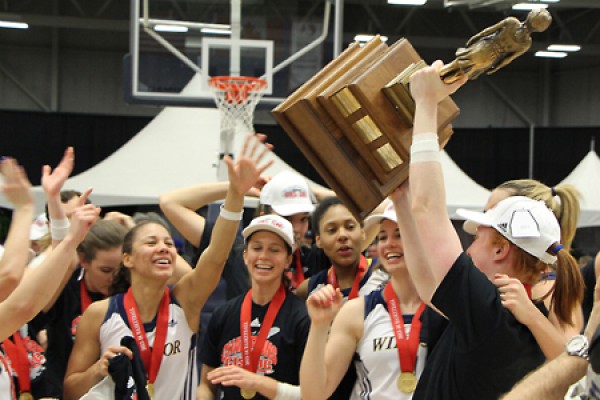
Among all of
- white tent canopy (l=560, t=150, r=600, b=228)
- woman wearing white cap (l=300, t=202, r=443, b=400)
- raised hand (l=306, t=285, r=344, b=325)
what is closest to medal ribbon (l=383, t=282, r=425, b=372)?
woman wearing white cap (l=300, t=202, r=443, b=400)

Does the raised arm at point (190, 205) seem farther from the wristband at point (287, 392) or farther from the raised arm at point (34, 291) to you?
the raised arm at point (34, 291)

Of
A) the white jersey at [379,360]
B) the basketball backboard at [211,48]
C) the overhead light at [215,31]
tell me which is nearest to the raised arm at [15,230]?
the white jersey at [379,360]

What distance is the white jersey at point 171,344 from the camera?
3801mm

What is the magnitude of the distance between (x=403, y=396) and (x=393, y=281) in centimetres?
47

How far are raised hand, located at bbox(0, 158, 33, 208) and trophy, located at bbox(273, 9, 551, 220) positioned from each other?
44.2 inches

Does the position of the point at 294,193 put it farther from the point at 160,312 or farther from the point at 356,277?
the point at 160,312

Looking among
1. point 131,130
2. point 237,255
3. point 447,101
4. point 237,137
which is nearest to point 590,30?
point 131,130

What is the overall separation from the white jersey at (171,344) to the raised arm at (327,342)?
0.76 meters

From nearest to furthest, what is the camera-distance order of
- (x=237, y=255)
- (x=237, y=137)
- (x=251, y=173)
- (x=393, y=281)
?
(x=393, y=281)
(x=251, y=173)
(x=237, y=255)
(x=237, y=137)

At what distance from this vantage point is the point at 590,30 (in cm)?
1973

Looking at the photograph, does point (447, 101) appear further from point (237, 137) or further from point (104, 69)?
point (104, 69)

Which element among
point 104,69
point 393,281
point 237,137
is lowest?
point 393,281

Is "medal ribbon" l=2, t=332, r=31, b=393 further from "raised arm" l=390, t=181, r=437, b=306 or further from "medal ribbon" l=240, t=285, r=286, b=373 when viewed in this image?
"raised arm" l=390, t=181, r=437, b=306

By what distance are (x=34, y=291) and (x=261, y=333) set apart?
1.11 m
